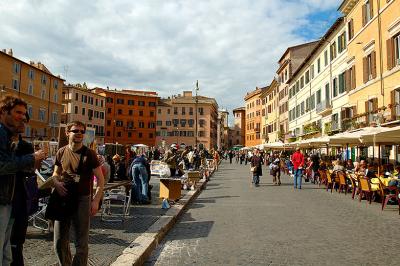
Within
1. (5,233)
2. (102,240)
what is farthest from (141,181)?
(5,233)

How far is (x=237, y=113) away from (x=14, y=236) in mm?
143698

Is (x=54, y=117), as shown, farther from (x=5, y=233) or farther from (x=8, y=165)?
(x=8, y=165)

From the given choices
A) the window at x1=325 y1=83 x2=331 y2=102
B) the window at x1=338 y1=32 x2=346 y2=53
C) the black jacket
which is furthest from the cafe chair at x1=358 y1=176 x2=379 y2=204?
the window at x1=325 y1=83 x2=331 y2=102

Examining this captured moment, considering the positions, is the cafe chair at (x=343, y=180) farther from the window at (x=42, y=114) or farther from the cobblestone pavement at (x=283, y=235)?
the window at (x=42, y=114)

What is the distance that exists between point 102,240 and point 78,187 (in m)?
2.67

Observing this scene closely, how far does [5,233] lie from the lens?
3754 millimetres

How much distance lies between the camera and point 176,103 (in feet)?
343

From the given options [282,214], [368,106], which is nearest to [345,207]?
[282,214]

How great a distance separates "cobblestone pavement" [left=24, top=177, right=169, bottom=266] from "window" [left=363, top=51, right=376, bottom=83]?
1835 centimetres

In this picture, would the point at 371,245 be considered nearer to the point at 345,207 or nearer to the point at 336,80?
the point at 345,207

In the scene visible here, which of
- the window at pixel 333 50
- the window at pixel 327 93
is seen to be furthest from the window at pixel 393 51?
the window at pixel 327 93

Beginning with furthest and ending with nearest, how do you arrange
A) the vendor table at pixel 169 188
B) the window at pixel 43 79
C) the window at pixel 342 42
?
the window at pixel 43 79 < the window at pixel 342 42 < the vendor table at pixel 169 188

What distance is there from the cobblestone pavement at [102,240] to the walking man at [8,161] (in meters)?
1.63

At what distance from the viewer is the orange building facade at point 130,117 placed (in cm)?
10094
